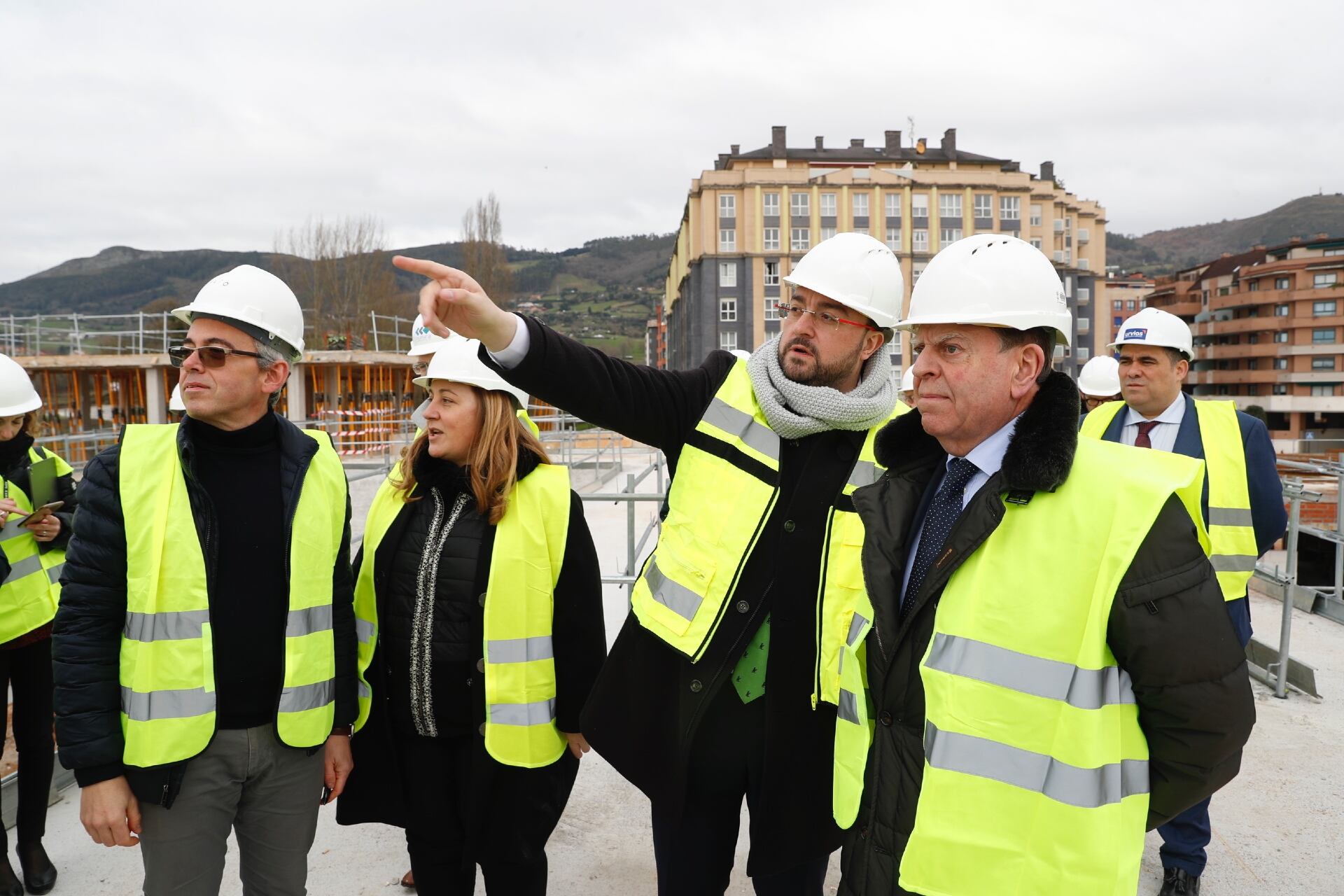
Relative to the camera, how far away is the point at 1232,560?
343 cm

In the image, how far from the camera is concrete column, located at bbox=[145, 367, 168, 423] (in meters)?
26.4

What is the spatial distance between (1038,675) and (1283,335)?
8281 cm

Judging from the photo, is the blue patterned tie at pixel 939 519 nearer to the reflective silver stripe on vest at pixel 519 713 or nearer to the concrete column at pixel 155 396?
the reflective silver stripe on vest at pixel 519 713

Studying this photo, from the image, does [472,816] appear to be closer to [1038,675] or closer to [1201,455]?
[1038,675]

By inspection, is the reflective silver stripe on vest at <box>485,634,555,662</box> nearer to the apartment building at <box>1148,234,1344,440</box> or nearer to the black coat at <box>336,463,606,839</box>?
the black coat at <box>336,463,606,839</box>

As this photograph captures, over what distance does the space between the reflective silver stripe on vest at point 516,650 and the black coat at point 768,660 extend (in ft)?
1.43

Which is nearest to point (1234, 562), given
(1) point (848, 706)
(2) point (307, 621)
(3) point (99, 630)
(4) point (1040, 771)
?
(1) point (848, 706)

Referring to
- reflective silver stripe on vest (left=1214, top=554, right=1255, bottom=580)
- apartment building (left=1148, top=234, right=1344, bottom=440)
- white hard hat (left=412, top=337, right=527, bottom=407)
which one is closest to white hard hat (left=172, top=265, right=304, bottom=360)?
white hard hat (left=412, top=337, right=527, bottom=407)

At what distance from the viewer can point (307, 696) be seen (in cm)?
239

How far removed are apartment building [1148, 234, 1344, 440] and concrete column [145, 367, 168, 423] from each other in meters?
71.5

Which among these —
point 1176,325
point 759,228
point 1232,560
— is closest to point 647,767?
point 1232,560

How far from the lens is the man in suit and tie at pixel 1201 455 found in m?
3.19

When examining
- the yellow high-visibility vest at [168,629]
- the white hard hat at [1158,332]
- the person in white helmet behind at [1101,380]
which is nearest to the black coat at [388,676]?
the yellow high-visibility vest at [168,629]

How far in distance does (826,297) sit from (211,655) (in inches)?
76.3
